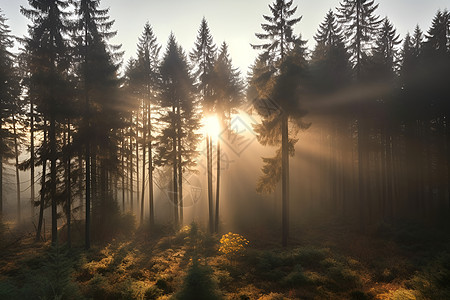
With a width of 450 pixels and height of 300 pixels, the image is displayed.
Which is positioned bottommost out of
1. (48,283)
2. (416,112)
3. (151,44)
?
(48,283)

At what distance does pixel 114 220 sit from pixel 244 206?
18.1m

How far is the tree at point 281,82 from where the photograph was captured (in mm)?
14402

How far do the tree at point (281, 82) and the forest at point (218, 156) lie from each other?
8 cm

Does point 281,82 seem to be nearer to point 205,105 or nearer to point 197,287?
point 205,105

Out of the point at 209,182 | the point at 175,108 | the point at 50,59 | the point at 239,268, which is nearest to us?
the point at 239,268

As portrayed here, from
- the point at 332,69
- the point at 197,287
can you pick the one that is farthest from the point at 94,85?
the point at 332,69

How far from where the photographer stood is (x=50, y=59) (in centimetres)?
1309

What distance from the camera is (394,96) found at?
814 inches

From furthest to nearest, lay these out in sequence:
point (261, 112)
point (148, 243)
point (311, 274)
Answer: point (148, 243)
point (261, 112)
point (311, 274)

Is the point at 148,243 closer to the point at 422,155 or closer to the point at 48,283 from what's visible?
the point at 48,283

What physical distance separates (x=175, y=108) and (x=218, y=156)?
692 centimetres

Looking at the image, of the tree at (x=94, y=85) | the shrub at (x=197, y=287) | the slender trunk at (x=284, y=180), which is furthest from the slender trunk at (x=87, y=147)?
the slender trunk at (x=284, y=180)

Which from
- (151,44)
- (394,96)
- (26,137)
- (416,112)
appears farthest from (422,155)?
(26,137)

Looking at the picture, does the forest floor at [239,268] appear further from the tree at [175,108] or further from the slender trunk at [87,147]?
the tree at [175,108]
